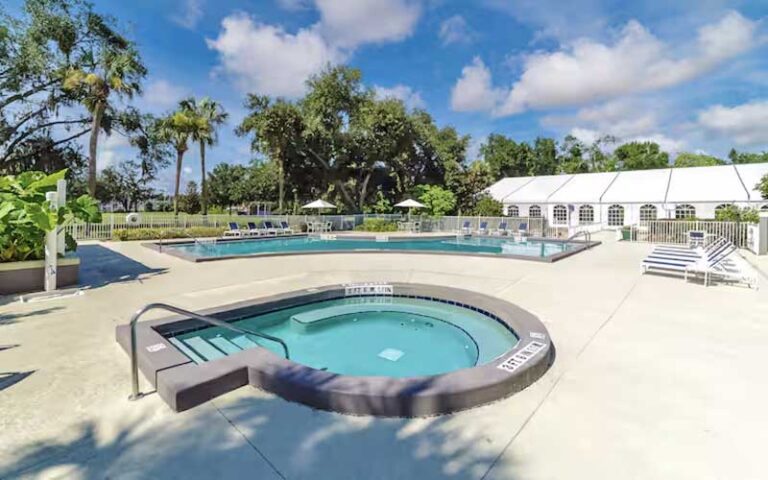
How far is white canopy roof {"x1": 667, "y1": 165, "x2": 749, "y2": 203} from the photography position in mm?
21906

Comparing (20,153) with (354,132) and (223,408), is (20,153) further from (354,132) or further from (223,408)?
(223,408)

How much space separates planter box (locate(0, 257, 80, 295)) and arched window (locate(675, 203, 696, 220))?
95.1 ft

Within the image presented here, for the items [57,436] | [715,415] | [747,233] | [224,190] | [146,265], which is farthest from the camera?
[224,190]

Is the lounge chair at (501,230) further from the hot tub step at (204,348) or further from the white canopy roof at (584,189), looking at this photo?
the hot tub step at (204,348)

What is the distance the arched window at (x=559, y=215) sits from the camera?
27.4 m

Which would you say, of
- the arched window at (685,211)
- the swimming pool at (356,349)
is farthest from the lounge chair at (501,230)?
the swimming pool at (356,349)

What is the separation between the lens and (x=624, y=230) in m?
19.6

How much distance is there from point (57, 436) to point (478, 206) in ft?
83.4

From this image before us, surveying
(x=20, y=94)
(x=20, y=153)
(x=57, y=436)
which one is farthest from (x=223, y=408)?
(x=20, y=153)

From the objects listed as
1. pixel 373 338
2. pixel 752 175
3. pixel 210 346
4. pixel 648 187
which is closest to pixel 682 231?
pixel 648 187

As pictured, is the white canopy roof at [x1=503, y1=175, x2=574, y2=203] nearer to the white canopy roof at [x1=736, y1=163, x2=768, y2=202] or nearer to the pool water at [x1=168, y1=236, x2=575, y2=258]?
the pool water at [x1=168, y1=236, x2=575, y2=258]

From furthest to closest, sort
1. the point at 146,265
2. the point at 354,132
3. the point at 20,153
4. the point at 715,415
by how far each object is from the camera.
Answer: the point at 354,132 < the point at 20,153 < the point at 146,265 < the point at 715,415

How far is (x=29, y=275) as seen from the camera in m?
6.89

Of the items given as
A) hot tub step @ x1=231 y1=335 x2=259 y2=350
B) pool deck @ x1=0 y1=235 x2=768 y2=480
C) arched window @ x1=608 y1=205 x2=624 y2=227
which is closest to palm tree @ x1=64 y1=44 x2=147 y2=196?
pool deck @ x1=0 y1=235 x2=768 y2=480
